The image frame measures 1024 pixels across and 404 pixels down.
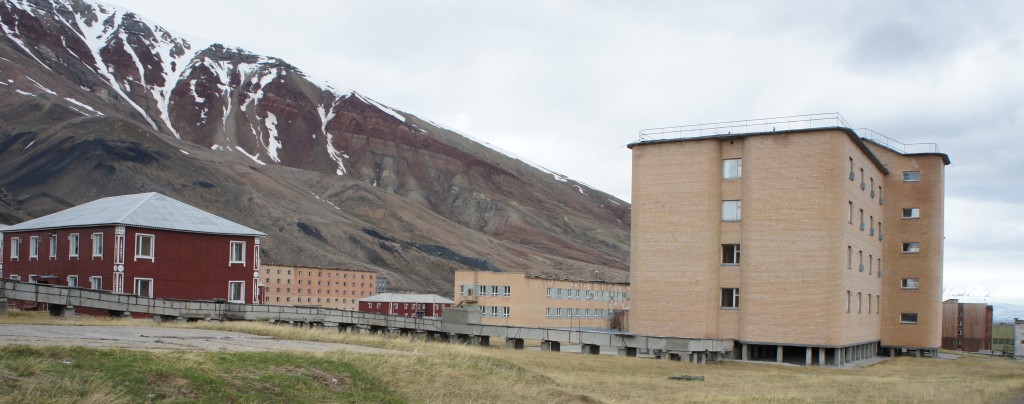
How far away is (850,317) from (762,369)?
10.8 m

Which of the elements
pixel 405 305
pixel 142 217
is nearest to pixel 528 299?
pixel 405 305

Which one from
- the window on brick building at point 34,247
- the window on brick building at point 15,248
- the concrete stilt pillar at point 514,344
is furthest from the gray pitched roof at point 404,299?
the window on brick building at point 34,247

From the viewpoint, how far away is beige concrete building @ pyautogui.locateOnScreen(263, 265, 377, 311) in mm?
139125

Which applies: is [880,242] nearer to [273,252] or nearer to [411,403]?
[411,403]

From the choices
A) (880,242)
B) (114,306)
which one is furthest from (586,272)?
(114,306)

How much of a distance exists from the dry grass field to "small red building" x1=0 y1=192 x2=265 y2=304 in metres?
11.4

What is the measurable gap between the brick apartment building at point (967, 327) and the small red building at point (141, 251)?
225 feet

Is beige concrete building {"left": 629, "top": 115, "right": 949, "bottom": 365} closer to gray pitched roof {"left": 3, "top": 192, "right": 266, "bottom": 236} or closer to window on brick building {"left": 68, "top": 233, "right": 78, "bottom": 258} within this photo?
gray pitched roof {"left": 3, "top": 192, "right": 266, "bottom": 236}

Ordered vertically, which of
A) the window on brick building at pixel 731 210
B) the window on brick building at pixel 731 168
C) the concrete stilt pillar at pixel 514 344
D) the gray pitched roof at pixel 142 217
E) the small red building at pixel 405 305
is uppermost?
the window on brick building at pixel 731 168

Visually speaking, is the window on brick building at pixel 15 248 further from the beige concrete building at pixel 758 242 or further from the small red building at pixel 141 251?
the beige concrete building at pixel 758 242

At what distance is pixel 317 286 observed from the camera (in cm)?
14388

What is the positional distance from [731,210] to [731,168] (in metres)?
2.61

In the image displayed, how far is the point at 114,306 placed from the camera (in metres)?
43.5

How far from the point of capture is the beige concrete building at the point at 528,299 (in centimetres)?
9662
